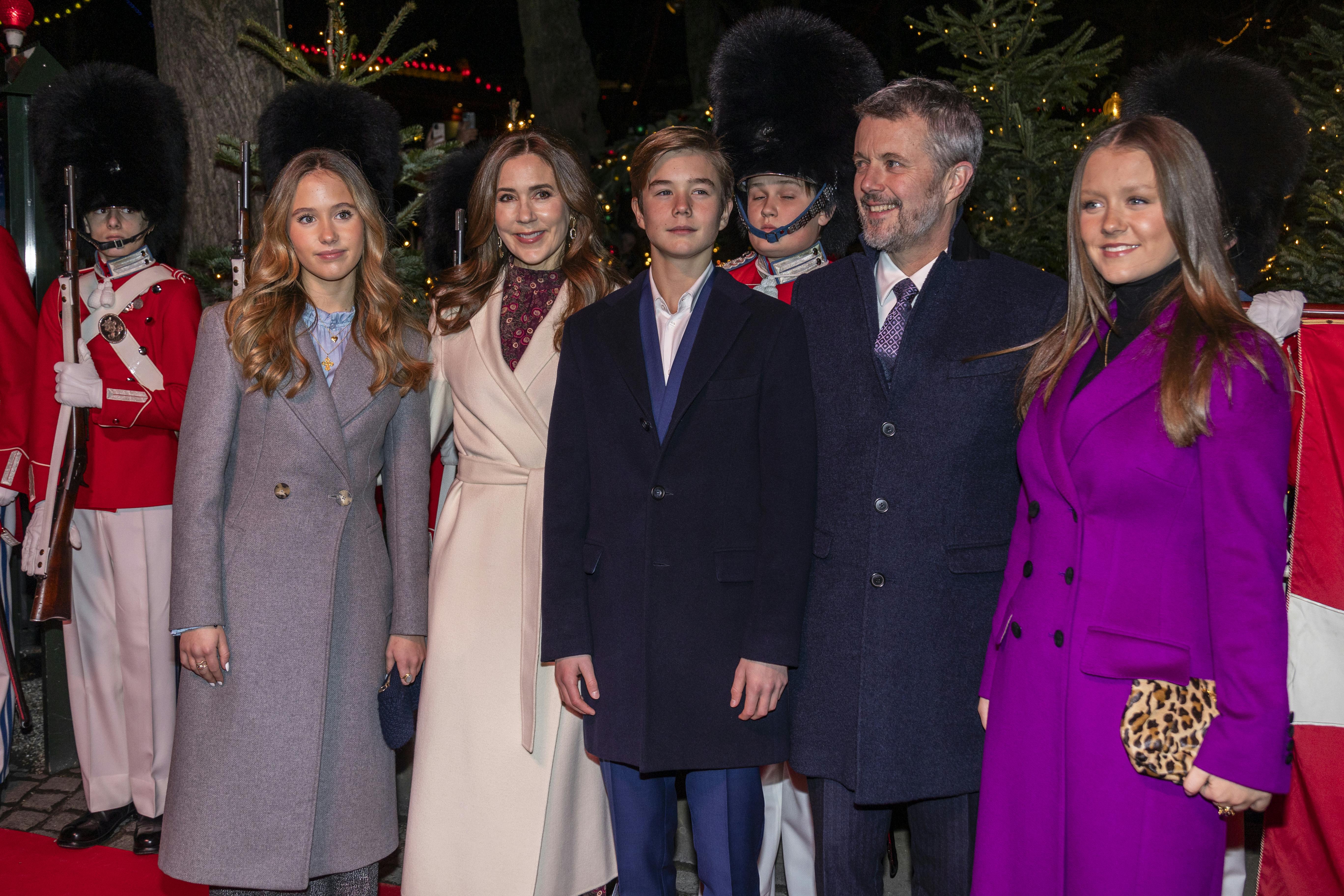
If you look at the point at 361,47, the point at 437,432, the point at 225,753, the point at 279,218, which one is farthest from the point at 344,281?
the point at 361,47

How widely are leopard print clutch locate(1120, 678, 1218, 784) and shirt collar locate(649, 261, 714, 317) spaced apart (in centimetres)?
153

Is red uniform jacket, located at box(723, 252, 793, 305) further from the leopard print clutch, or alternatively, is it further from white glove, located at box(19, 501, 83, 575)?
white glove, located at box(19, 501, 83, 575)

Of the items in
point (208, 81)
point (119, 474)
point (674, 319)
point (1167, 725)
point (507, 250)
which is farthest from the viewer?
point (208, 81)

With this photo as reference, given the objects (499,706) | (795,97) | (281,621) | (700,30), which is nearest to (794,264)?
(795,97)

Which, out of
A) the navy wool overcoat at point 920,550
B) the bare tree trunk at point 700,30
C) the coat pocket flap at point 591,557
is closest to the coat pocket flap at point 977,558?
the navy wool overcoat at point 920,550

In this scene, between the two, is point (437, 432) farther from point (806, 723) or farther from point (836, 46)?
point (836, 46)

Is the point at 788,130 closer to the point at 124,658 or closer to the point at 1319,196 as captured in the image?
the point at 1319,196

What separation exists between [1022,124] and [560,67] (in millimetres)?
5349

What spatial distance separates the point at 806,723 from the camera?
2.88 meters

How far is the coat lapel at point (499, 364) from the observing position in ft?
11.2

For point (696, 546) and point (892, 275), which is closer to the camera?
point (696, 546)

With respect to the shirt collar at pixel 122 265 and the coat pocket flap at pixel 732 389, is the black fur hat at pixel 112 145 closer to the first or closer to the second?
the shirt collar at pixel 122 265

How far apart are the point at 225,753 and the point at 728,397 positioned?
1.77 metres

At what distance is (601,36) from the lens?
1906 cm
